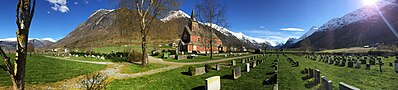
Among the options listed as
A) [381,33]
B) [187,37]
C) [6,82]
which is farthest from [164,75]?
[381,33]

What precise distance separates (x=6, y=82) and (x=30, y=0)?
32.7 ft

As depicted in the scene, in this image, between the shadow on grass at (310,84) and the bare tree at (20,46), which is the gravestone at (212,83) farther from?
the bare tree at (20,46)

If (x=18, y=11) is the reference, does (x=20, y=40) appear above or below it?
below

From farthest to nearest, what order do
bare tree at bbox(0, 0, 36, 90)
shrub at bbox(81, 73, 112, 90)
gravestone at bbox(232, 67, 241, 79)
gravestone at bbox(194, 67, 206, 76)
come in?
gravestone at bbox(194, 67, 206, 76), gravestone at bbox(232, 67, 241, 79), shrub at bbox(81, 73, 112, 90), bare tree at bbox(0, 0, 36, 90)

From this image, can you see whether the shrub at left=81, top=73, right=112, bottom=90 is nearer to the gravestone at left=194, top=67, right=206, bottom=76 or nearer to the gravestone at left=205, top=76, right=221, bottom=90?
the gravestone at left=205, top=76, right=221, bottom=90

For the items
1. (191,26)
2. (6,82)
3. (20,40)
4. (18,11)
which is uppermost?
(191,26)

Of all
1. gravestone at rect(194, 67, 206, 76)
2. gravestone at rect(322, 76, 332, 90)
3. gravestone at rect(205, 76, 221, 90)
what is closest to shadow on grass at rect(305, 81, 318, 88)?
gravestone at rect(322, 76, 332, 90)

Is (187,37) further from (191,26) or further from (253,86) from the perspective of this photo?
(253,86)

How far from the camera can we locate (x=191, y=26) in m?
73.1

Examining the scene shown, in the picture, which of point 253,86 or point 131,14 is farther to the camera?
point 131,14

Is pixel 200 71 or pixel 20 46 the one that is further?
pixel 200 71

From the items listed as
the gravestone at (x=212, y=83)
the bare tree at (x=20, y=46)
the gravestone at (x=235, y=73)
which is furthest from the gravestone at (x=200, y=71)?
the bare tree at (x=20, y=46)

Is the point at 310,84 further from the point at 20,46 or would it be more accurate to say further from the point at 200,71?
the point at 20,46

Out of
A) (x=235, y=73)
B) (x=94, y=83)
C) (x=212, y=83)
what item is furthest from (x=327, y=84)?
(x=94, y=83)
